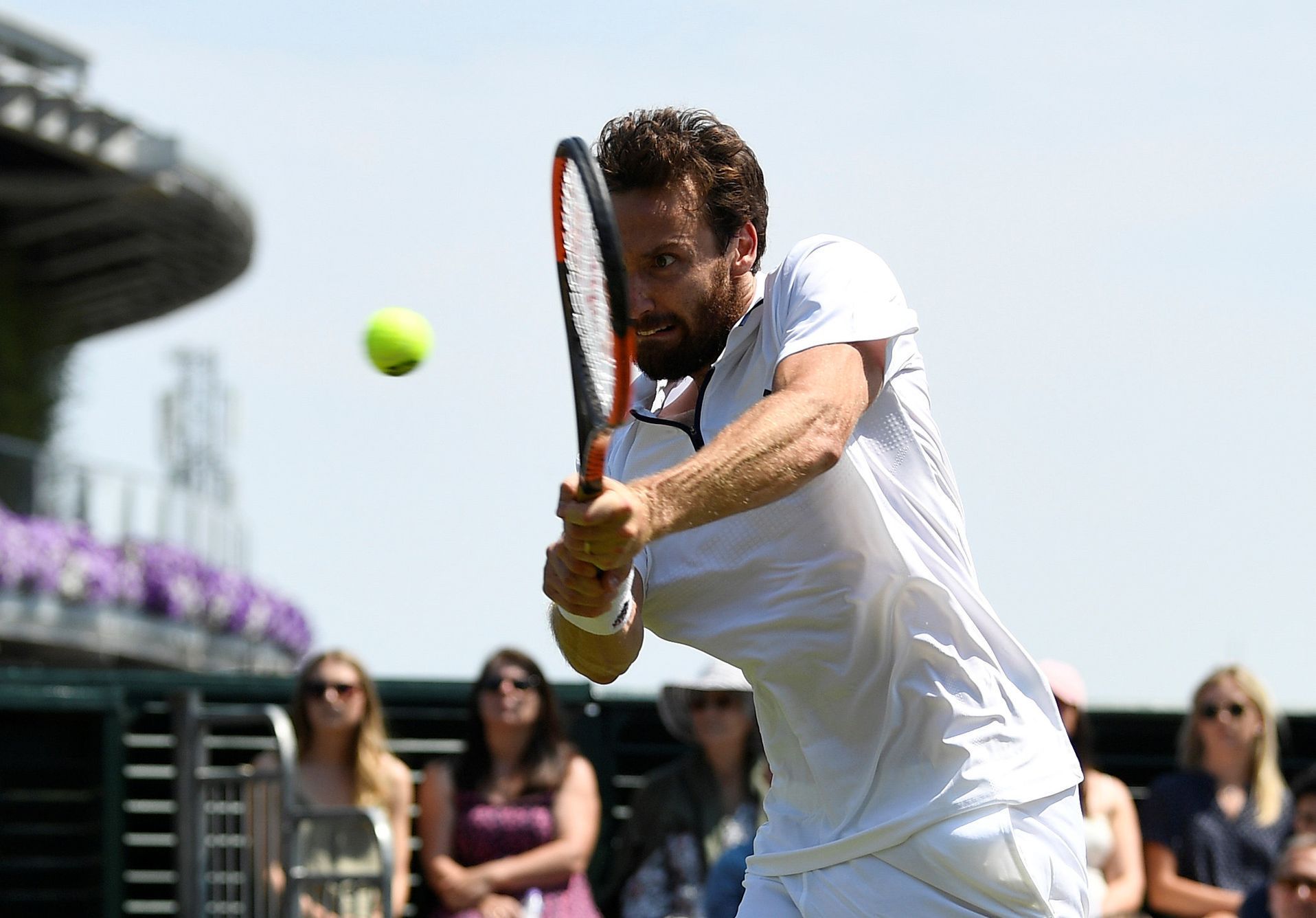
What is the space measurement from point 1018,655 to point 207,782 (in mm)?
5111

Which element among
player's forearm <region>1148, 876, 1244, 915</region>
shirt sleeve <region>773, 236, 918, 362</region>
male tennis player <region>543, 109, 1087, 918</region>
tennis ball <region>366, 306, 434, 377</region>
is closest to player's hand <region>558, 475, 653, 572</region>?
male tennis player <region>543, 109, 1087, 918</region>

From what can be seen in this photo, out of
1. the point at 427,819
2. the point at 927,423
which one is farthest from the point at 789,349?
the point at 427,819

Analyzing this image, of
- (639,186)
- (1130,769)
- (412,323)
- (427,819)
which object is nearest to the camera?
(639,186)

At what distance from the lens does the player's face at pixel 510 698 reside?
290 inches

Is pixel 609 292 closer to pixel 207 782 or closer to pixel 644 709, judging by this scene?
pixel 207 782

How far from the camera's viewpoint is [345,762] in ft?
24.6

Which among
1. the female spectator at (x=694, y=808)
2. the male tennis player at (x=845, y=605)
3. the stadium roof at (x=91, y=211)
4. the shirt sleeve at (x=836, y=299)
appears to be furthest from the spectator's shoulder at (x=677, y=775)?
the stadium roof at (x=91, y=211)

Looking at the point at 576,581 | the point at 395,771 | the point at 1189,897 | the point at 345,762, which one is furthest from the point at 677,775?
the point at 576,581

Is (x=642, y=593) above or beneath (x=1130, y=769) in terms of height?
above

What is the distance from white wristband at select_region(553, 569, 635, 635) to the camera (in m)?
3.18

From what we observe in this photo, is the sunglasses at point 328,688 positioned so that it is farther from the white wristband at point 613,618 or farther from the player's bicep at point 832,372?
the player's bicep at point 832,372

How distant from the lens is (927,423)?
3.25 m

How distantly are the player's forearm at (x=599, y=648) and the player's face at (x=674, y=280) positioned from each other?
470 mm

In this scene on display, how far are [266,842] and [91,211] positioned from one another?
20779mm
